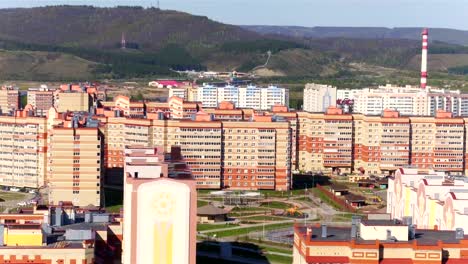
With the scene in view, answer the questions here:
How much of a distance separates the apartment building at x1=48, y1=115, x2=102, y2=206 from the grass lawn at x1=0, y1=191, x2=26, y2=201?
3090 millimetres

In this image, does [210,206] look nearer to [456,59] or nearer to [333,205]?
[333,205]

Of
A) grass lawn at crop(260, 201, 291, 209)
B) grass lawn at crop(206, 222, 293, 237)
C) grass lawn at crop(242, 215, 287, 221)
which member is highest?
grass lawn at crop(260, 201, 291, 209)

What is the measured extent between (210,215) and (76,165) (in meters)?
4.03

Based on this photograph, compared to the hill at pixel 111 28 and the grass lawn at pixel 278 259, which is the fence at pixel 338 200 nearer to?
the grass lawn at pixel 278 259

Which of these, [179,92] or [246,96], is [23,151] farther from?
[179,92]

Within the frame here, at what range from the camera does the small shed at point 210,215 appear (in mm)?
35562

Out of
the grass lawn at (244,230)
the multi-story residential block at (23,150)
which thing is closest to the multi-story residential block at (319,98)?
the multi-story residential block at (23,150)

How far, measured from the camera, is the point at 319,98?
63.4m

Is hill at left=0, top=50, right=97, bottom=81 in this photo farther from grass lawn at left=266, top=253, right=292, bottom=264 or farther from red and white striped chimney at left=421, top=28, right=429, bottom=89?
grass lawn at left=266, top=253, right=292, bottom=264

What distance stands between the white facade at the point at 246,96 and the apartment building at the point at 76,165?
24.5 m

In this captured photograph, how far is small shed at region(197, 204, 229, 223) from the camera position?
1400 inches

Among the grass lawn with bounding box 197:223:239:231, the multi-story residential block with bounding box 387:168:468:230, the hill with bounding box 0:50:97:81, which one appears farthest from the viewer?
the hill with bounding box 0:50:97:81

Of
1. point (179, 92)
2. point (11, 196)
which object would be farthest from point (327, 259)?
point (179, 92)

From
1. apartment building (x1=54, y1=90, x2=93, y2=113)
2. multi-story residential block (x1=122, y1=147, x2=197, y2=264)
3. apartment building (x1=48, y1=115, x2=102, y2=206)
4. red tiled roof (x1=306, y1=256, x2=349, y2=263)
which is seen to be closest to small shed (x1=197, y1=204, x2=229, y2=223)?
apartment building (x1=48, y1=115, x2=102, y2=206)
